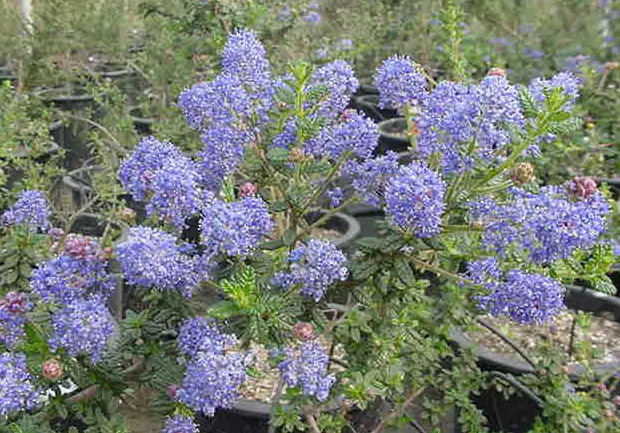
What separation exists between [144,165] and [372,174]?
21.9 inches

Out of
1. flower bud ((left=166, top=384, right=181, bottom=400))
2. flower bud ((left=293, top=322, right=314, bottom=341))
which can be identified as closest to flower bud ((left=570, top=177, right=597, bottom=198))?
flower bud ((left=293, top=322, right=314, bottom=341))

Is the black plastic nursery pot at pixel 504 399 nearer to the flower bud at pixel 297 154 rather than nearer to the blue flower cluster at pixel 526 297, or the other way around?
the blue flower cluster at pixel 526 297

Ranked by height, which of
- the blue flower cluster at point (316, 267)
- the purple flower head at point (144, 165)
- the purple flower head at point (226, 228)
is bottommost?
the blue flower cluster at point (316, 267)

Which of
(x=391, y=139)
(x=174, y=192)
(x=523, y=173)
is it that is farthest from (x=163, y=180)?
(x=391, y=139)

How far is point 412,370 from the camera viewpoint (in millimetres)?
2449

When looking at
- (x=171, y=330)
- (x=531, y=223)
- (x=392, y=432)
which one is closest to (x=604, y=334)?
(x=392, y=432)

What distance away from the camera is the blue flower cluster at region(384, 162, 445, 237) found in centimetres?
156

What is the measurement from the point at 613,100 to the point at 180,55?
112 inches

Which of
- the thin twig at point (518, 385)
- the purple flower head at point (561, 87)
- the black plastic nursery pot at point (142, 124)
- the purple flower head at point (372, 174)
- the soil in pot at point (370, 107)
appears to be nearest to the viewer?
the purple flower head at point (561, 87)

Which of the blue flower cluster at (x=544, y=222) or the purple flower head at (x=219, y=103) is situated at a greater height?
the purple flower head at (x=219, y=103)

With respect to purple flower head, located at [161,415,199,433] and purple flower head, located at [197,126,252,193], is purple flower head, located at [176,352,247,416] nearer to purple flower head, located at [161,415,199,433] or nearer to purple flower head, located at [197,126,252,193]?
purple flower head, located at [161,415,199,433]

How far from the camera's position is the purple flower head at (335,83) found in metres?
1.91

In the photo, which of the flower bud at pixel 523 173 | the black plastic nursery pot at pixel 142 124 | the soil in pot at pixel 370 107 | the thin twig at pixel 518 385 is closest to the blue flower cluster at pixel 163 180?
the flower bud at pixel 523 173

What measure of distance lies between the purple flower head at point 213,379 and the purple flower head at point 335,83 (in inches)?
28.4
